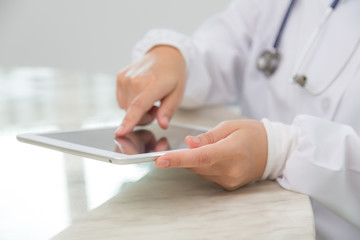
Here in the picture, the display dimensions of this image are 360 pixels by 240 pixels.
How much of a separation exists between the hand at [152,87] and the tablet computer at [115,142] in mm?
37

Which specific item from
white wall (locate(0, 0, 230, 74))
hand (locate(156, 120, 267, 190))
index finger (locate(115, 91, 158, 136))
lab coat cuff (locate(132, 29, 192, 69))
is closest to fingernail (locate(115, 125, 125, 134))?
index finger (locate(115, 91, 158, 136))

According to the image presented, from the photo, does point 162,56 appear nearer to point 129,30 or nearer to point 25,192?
point 25,192

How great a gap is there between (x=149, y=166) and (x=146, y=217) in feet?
0.52

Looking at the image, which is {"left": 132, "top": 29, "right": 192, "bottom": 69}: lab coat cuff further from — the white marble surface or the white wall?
the white wall

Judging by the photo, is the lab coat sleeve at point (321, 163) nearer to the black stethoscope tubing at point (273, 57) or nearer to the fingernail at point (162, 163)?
the fingernail at point (162, 163)

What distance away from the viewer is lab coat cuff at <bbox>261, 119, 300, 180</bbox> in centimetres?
54

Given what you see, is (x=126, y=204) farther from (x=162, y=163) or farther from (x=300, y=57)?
(x=300, y=57)

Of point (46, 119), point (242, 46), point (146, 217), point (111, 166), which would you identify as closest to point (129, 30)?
point (242, 46)

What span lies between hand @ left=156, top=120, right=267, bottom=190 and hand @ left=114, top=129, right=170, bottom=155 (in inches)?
2.2

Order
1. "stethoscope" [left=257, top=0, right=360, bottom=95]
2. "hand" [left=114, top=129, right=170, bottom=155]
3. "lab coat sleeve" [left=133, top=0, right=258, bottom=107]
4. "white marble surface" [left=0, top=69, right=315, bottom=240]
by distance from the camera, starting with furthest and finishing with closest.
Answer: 1. "lab coat sleeve" [left=133, top=0, right=258, bottom=107]
2. "stethoscope" [left=257, top=0, right=360, bottom=95]
3. "hand" [left=114, top=129, right=170, bottom=155]
4. "white marble surface" [left=0, top=69, right=315, bottom=240]

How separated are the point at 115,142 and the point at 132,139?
4 centimetres

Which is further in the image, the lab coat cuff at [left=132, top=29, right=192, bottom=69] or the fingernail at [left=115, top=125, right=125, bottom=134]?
the lab coat cuff at [left=132, top=29, right=192, bottom=69]

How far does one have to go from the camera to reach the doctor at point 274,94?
0.52 m

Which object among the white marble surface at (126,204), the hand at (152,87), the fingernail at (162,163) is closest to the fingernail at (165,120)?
the hand at (152,87)
